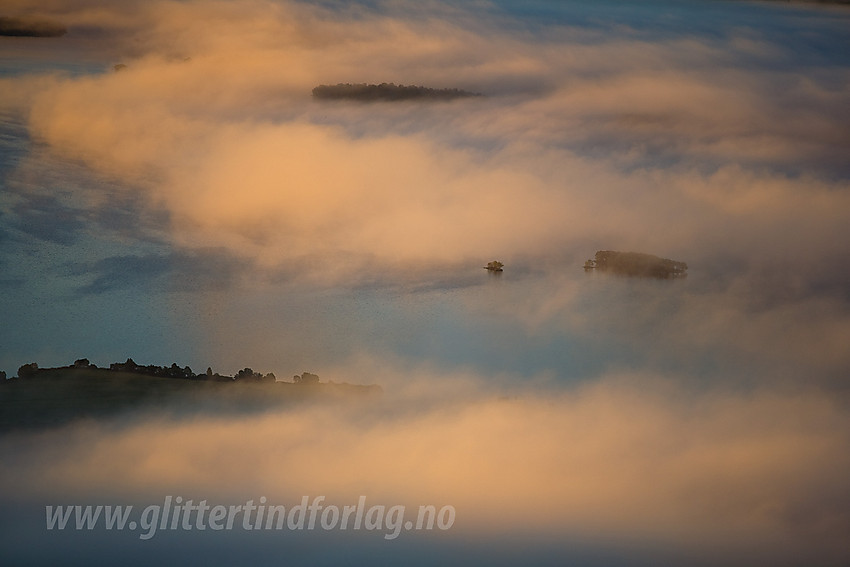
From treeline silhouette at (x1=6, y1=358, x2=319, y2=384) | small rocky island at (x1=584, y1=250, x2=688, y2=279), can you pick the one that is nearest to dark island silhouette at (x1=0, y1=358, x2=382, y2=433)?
treeline silhouette at (x1=6, y1=358, x2=319, y2=384)

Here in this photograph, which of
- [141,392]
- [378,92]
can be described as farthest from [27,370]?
[378,92]

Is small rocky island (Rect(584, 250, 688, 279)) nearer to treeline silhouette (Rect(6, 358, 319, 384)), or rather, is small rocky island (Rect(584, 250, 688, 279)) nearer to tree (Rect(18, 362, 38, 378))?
treeline silhouette (Rect(6, 358, 319, 384))

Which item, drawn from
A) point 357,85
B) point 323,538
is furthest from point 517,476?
point 357,85

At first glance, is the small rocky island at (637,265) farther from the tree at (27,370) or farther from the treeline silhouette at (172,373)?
the tree at (27,370)

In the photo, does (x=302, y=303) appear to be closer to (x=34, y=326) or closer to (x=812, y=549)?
→ (x=34, y=326)

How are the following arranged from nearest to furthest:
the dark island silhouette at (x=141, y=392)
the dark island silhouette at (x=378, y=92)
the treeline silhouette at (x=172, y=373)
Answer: the dark island silhouette at (x=141, y=392), the treeline silhouette at (x=172, y=373), the dark island silhouette at (x=378, y=92)

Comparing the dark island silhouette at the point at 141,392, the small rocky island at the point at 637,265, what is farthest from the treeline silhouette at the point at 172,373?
the small rocky island at the point at 637,265
